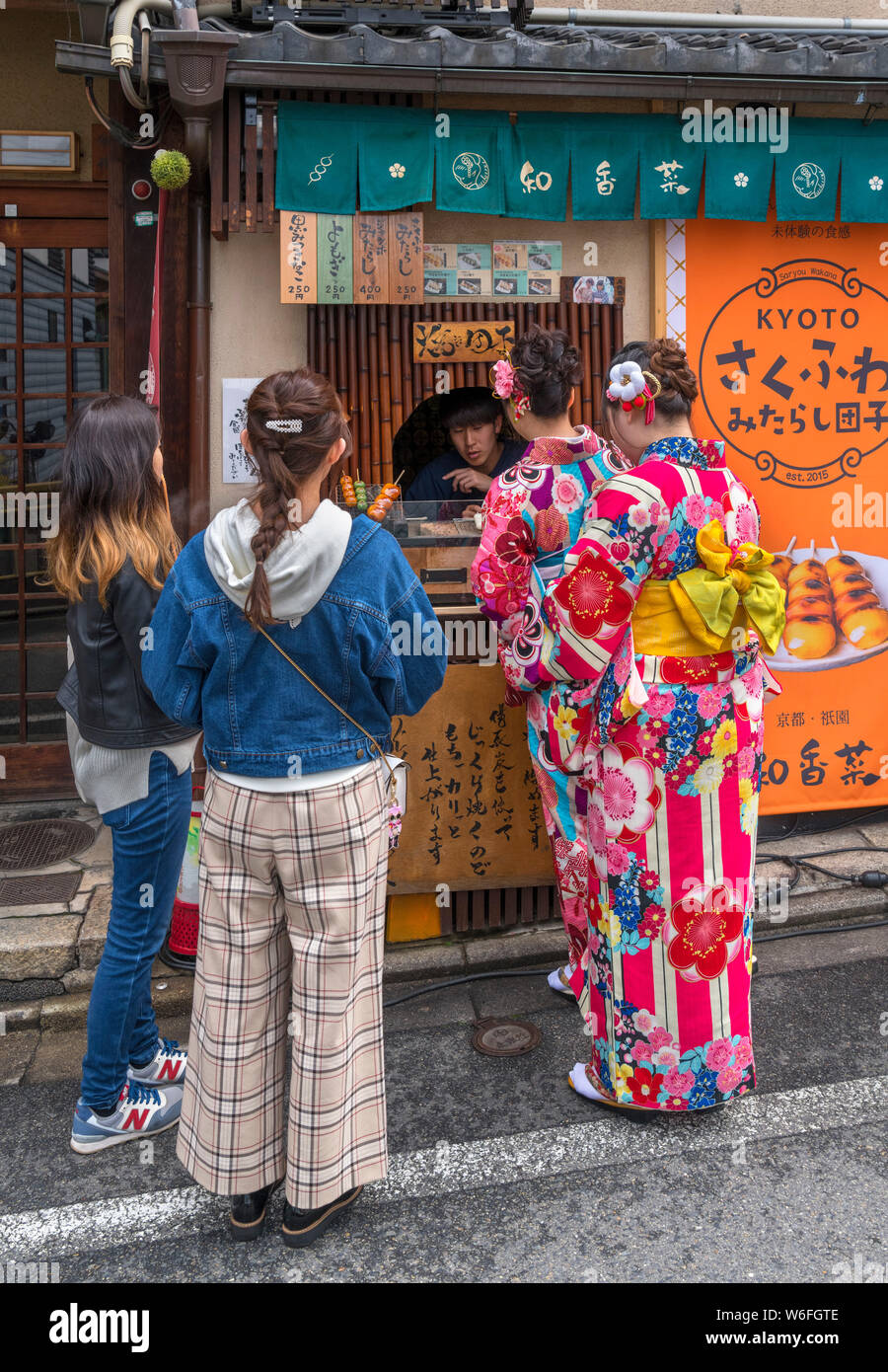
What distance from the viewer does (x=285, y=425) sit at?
288cm

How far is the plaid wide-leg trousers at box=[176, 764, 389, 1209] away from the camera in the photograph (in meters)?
3.16

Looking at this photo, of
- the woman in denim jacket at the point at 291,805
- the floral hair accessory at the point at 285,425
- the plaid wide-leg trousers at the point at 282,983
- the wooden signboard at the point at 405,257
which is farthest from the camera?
the wooden signboard at the point at 405,257

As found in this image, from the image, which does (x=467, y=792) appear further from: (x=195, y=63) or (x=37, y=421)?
(x=37, y=421)

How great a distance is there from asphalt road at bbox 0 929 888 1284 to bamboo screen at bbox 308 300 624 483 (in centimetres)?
320

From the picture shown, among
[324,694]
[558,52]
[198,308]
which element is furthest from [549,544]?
[558,52]

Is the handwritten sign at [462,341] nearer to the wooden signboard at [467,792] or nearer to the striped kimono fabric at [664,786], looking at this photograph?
the wooden signboard at [467,792]

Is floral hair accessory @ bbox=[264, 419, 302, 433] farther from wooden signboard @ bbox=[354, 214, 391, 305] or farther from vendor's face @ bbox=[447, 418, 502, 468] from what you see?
vendor's face @ bbox=[447, 418, 502, 468]

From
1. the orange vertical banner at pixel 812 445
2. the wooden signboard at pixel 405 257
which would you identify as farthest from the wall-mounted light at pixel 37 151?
the orange vertical banner at pixel 812 445

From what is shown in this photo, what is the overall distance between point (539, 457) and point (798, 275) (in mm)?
2864

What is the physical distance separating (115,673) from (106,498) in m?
0.61

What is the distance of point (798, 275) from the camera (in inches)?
241

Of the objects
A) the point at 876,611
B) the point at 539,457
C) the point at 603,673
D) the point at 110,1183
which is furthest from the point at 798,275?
the point at 110,1183

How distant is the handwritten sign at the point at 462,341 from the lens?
571 centimetres

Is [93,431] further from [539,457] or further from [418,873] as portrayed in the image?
[418,873]
